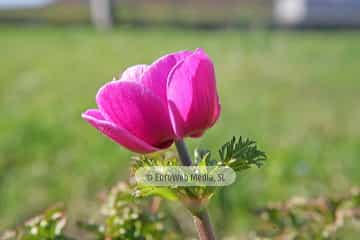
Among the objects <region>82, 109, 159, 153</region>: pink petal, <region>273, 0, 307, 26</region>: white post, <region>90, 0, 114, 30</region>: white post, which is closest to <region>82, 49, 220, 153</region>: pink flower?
<region>82, 109, 159, 153</region>: pink petal

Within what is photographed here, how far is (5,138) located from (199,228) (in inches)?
76.3

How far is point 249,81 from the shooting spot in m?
4.42

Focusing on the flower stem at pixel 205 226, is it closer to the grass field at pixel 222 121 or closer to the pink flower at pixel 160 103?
the pink flower at pixel 160 103

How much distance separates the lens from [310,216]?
2.92 ft

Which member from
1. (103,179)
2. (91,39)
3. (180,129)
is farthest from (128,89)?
(91,39)

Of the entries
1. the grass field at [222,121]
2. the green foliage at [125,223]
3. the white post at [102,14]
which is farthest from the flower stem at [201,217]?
the white post at [102,14]

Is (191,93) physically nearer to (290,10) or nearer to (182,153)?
(182,153)

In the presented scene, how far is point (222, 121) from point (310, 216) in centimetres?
199

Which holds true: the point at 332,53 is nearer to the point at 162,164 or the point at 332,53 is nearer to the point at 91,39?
the point at 91,39

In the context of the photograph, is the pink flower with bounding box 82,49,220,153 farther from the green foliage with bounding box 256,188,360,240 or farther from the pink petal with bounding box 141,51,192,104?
the green foliage with bounding box 256,188,360,240

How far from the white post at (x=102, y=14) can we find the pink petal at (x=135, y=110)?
31.3ft

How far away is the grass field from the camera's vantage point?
1.66 metres

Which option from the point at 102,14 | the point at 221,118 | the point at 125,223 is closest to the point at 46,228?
the point at 125,223

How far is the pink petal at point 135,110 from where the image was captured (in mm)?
472
